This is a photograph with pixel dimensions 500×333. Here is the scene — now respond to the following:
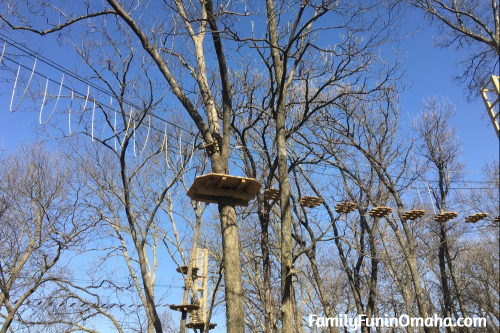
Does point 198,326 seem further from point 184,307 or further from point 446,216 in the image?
point 446,216

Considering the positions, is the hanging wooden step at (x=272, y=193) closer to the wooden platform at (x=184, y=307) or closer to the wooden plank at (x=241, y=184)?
the wooden platform at (x=184, y=307)

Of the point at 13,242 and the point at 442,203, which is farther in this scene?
the point at 442,203

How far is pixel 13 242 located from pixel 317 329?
42.0 feet

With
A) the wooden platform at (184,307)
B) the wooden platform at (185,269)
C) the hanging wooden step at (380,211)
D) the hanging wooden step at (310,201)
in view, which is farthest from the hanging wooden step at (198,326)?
the hanging wooden step at (380,211)

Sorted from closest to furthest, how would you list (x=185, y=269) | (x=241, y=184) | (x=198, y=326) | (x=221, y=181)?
(x=221, y=181) → (x=241, y=184) → (x=198, y=326) → (x=185, y=269)

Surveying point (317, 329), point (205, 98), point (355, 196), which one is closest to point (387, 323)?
point (317, 329)

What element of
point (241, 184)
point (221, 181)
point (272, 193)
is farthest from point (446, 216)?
point (221, 181)

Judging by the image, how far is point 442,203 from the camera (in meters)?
16.0

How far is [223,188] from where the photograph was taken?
213 inches

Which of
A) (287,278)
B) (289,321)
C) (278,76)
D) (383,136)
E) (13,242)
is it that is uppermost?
(383,136)

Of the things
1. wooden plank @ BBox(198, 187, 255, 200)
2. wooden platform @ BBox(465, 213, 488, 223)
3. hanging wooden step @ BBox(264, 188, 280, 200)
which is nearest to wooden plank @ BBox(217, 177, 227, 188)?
wooden plank @ BBox(198, 187, 255, 200)

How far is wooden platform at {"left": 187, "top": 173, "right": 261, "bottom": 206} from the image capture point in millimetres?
5102

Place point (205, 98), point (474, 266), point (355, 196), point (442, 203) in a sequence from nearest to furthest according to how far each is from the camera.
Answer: point (205, 98) < point (355, 196) < point (442, 203) < point (474, 266)

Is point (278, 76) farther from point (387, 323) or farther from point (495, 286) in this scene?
point (495, 286)
